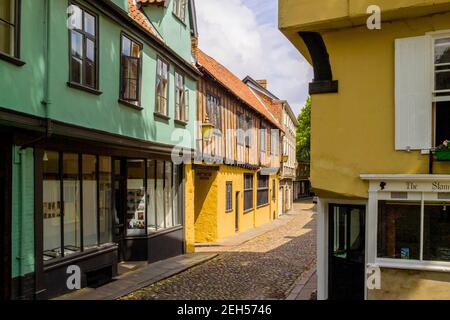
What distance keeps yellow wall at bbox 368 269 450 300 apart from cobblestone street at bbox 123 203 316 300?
3.29 m

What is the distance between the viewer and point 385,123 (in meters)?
7.47

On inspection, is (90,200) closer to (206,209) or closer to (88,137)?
(88,137)

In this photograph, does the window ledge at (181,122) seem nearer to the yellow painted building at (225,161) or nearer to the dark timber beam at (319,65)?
the yellow painted building at (225,161)

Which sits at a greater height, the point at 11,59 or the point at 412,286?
the point at 11,59

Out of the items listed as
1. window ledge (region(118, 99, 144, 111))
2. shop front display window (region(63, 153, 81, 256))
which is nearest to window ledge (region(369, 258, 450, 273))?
shop front display window (region(63, 153, 81, 256))

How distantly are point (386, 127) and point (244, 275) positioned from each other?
676cm

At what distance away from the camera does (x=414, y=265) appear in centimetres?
719

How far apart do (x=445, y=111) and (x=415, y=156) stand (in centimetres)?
79

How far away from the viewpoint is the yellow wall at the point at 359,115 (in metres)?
7.39

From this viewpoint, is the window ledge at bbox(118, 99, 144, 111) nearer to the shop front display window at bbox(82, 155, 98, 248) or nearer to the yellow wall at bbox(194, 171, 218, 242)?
the shop front display window at bbox(82, 155, 98, 248)

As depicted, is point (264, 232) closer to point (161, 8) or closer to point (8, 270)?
point (161, 8)

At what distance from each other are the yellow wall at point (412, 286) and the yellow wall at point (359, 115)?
1350mm

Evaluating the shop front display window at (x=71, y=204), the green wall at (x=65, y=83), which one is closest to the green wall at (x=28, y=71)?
the green wall at (x=65, y=83)

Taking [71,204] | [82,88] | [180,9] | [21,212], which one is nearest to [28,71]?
[82,88]
